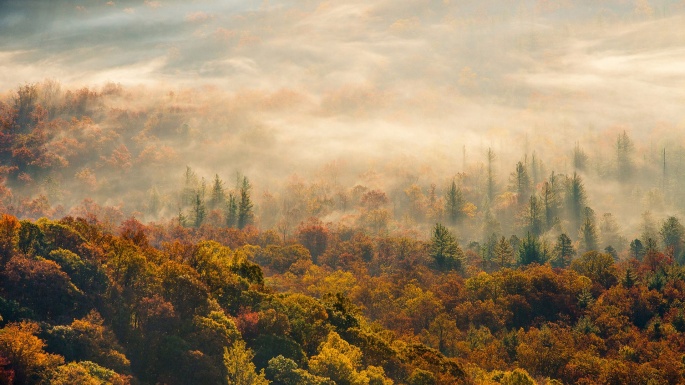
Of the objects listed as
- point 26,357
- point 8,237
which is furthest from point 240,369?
point 8,237

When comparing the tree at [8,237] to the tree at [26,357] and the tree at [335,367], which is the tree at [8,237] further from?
the tree at [335,367]

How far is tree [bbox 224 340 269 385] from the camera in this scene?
124 m

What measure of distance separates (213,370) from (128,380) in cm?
1311

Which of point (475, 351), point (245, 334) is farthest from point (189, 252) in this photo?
point (475, 351)

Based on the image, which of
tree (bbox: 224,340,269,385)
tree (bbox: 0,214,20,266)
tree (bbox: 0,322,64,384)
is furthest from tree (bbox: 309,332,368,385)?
tree (bbox: 0,214,20,266)

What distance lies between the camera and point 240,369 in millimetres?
125375

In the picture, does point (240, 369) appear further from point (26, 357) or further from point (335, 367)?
point (26, 357)

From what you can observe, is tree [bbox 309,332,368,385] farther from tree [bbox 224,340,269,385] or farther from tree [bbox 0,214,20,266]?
→ tree [bbox 0,214,20,266]

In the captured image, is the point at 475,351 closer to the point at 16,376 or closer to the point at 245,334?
the point at 245,334

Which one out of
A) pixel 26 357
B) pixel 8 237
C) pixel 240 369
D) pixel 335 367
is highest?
pixel 8 237

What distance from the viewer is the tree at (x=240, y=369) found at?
12400 cm

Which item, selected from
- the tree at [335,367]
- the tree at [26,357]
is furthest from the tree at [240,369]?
the tree at [26,357]

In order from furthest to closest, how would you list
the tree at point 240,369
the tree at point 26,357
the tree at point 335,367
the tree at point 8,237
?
the tree at point 335,367 → the tree at point 8,237 → the tree at point 240,369 → the tree at point 26,357

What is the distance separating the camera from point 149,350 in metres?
125
